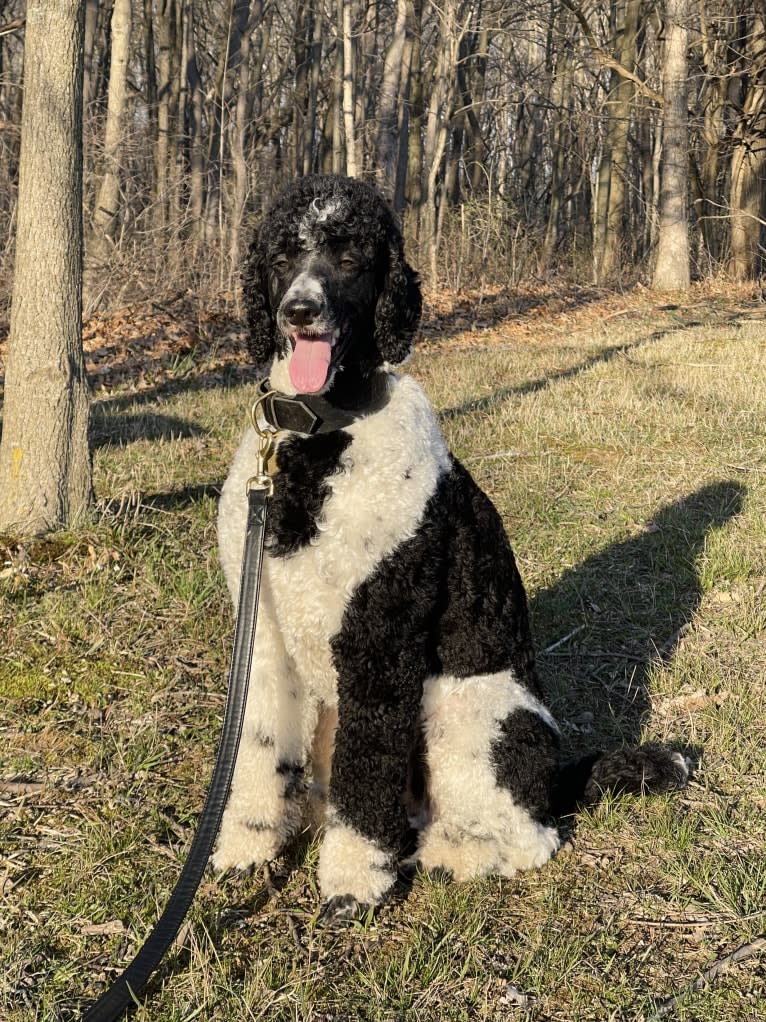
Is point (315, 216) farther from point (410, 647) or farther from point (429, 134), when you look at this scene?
point (429, 134)

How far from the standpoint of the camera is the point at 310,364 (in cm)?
249

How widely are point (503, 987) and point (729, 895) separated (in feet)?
2.56

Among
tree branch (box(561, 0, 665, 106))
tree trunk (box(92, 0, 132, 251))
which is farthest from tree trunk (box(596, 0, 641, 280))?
tree trunk (box(92, 0, 132, 251))

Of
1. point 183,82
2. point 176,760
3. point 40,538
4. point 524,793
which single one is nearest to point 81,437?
point 40,538

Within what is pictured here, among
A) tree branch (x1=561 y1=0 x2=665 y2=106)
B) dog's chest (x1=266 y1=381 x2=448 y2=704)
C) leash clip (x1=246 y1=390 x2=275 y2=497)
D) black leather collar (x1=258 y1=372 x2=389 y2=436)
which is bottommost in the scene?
dog's chest (x1=266 y1=381 x2=448 y2=704)

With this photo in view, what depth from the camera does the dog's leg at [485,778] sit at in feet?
9.18

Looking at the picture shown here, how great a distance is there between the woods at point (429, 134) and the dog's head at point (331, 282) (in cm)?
389

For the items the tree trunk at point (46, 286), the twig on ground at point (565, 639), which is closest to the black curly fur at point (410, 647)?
the twig on ground at point (565, 639)

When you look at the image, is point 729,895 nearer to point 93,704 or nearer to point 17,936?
point 17,936

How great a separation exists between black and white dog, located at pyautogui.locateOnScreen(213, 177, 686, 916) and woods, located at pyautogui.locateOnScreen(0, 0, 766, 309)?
162 inches

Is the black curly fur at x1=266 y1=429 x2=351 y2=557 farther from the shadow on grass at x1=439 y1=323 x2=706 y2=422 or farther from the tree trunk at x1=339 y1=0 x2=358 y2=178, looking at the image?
the tree trunk at x1=339 y1=0 x2=358 y2=178

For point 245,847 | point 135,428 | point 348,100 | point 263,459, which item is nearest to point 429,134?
point 348,100

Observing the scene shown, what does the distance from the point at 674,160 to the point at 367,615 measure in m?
16.5

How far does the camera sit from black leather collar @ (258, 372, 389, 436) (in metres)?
2.57
